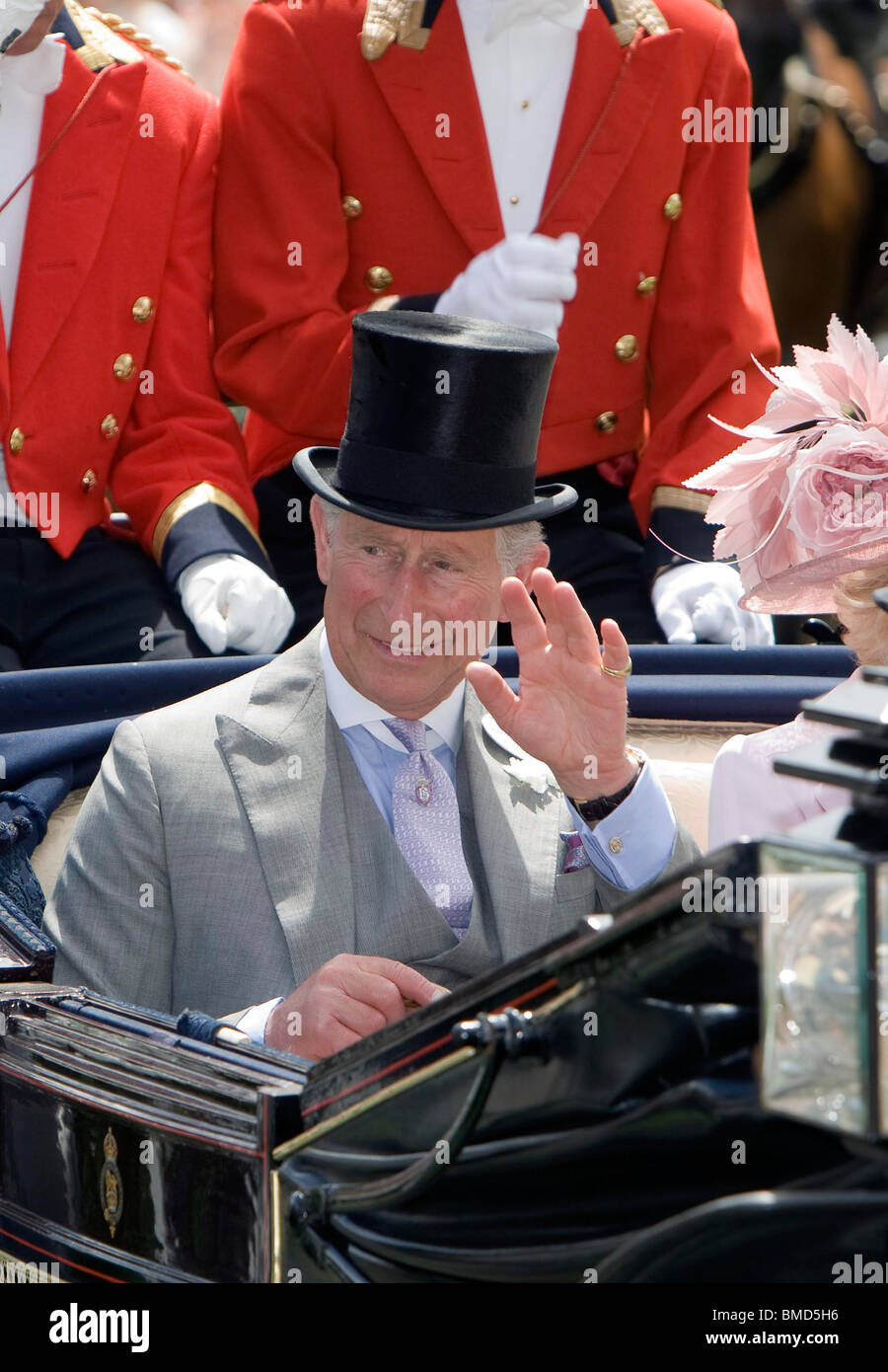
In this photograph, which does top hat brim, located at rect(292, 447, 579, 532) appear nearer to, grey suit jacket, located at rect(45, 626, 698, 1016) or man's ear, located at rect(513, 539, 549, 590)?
man's ear, located at rect(513, 539, 549, 590)

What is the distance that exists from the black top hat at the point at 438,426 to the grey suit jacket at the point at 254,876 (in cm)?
21

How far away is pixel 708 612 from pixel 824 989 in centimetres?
154

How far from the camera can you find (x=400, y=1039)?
3.78 ft

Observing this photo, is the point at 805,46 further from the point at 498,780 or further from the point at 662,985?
the point at 662,985

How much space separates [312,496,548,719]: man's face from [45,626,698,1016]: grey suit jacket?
7 centimetres

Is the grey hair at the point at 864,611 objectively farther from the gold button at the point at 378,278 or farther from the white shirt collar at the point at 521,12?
the white shirt collar at the point at 521,12

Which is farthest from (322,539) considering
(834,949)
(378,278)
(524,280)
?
(834,949)

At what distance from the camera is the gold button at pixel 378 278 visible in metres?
2.62

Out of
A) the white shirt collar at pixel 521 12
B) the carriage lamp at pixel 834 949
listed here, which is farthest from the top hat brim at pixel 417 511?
the white shirt collar at pixel 521 12

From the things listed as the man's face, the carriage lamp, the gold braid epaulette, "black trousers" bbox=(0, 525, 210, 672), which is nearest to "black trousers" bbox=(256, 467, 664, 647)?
"black trousers" bbox=(0, 525, 210, 672)

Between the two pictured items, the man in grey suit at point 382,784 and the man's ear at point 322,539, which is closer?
the man in grey suit at point 382,784
